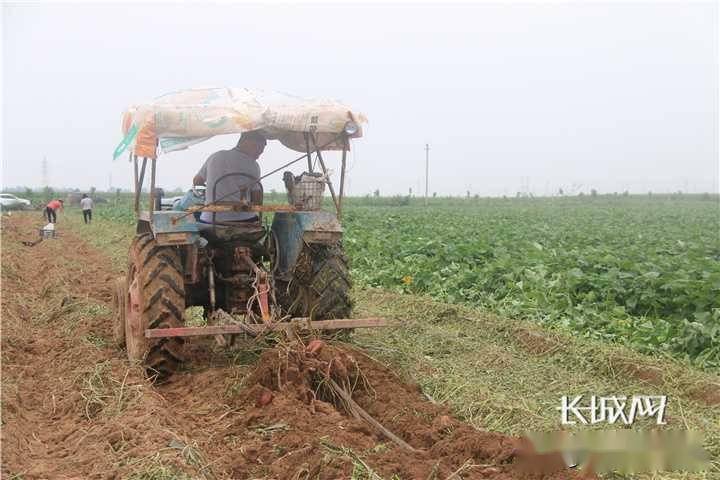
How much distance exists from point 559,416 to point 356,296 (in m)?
6.87

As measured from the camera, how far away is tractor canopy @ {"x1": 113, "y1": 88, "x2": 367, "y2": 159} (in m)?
5.75

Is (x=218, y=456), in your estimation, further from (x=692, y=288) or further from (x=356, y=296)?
(x=356, y=296)

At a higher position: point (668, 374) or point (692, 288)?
point (692, 288)

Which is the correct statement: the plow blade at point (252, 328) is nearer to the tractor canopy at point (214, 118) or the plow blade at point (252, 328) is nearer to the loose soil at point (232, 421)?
the loose soil at point (232, 421)

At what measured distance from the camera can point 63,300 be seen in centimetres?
954

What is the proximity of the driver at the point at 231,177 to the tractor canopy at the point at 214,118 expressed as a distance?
0.34 metres

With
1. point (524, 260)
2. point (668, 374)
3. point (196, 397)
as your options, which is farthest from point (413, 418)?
point (524, 260)

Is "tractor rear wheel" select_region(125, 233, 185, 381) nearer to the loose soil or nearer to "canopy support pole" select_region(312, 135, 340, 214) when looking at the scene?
the loose soil

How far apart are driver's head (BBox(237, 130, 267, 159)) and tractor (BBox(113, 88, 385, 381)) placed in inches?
5.4

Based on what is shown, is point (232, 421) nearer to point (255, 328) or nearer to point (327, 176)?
point (255, 328)

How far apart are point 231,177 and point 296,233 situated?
2.66 feet

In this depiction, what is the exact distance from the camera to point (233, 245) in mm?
6660

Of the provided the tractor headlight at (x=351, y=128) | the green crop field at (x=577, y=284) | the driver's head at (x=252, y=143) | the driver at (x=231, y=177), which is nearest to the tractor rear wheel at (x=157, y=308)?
the driver at (x=231, y=177)

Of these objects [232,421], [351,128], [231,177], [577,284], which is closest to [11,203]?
[577,284]
